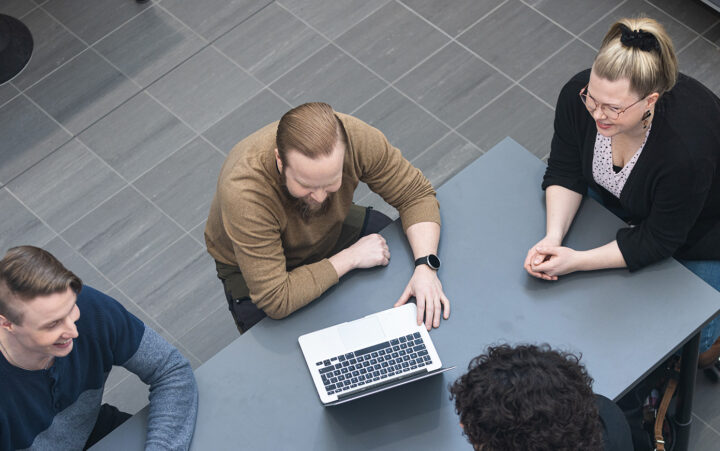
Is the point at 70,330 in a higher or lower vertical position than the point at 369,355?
higher

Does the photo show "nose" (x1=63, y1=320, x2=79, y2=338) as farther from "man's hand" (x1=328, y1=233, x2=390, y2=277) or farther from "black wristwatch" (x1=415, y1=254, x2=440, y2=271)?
"black wristwatch" (x1=415, y1=254, x2=440, y2=271)

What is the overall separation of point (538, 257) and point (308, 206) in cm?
59

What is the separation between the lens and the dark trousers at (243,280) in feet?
7.53

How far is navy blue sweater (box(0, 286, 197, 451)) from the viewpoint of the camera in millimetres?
1819

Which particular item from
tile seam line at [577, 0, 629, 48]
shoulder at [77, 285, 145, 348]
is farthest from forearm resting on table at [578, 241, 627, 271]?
tile seam line at [577, 0, 629, 48]

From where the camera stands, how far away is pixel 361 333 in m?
1.95

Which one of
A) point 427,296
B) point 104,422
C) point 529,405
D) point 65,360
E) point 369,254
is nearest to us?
point 529,405

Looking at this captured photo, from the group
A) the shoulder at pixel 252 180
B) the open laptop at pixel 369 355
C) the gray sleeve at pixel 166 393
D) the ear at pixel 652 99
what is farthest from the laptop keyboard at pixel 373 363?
the ear at pixel 652 99

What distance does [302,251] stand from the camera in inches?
89.0

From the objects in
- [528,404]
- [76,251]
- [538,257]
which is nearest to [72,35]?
[76,251]

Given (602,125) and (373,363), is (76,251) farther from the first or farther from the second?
(602,125)

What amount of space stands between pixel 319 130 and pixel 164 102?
188cm

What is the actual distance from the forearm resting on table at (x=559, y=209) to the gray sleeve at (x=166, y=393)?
96 cm

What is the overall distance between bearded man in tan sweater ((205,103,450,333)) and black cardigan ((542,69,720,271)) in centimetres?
38
